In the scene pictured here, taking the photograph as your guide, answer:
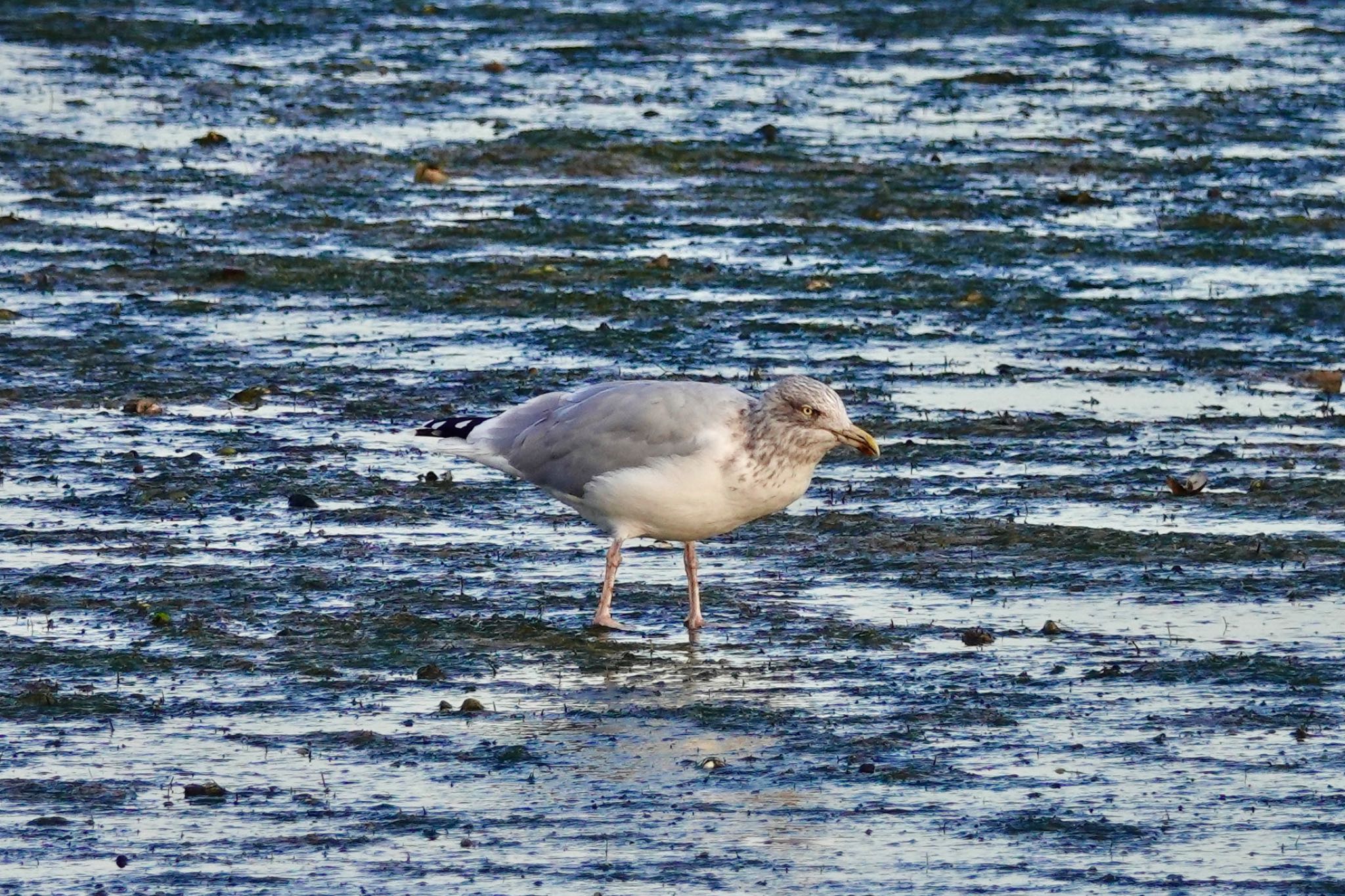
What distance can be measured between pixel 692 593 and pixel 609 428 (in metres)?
0.74

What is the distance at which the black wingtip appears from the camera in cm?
1081

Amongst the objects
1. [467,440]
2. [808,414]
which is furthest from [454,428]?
[808,414]

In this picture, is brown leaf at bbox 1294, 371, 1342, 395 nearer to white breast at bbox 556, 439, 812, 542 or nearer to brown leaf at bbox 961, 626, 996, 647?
white breast at bbox 556, 439, 812, 542

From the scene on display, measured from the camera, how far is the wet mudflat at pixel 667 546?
7.57m

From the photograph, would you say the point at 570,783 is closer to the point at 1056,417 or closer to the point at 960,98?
the point at 1056,417

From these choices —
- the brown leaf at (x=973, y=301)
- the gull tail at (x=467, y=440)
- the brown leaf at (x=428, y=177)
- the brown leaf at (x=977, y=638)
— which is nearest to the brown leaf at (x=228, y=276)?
the brown leaf at (x=428, y=177)

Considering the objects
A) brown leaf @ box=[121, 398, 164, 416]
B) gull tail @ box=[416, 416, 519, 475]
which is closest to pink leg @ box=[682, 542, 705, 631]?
gull tail @ box=[416, 416, 519, 475]

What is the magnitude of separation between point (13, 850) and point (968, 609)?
160 inches

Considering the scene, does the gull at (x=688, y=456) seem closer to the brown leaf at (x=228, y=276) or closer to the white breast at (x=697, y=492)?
the white breast at (x=697, y=492)

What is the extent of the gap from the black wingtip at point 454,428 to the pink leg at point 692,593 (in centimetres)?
126

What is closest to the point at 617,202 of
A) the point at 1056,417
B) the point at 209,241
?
the point at 209,241

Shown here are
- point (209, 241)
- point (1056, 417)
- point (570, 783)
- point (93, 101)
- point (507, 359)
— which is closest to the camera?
point (570, 783)

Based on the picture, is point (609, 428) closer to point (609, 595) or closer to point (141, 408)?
point (609, 595)

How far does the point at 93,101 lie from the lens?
2238cm
